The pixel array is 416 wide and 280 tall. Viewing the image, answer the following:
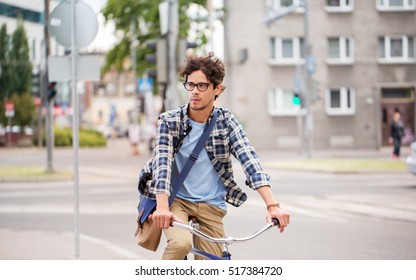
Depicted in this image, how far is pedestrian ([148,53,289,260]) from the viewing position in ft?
13.9

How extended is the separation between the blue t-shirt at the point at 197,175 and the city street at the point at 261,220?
164 inches

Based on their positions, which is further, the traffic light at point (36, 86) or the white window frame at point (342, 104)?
the white window frame at point (342, 104)

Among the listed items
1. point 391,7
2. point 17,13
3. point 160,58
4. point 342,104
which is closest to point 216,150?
point 17,13

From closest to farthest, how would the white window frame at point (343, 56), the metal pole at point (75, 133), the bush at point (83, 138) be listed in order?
1. the metal pole at point (75, 133)
2. the white window frame at point (343, 56)
3. the bush at point (83, 138)

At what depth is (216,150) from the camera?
14.4 feet

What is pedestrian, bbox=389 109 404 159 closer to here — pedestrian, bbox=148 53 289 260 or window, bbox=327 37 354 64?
window, bbox=327 37 354 64

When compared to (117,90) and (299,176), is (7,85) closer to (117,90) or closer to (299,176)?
(299,176)

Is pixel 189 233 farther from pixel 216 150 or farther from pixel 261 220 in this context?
pixel 261 220

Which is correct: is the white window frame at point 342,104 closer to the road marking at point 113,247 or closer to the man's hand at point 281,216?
the road marking at point 113,247

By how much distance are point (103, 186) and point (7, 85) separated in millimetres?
4043

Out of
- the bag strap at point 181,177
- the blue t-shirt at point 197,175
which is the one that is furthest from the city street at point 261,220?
the bag strap at point 181,177

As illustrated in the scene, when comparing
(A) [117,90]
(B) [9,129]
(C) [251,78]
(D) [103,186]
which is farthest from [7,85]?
(A) [117,90]

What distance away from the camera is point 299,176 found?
22547 mm

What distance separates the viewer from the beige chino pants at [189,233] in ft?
13.8
